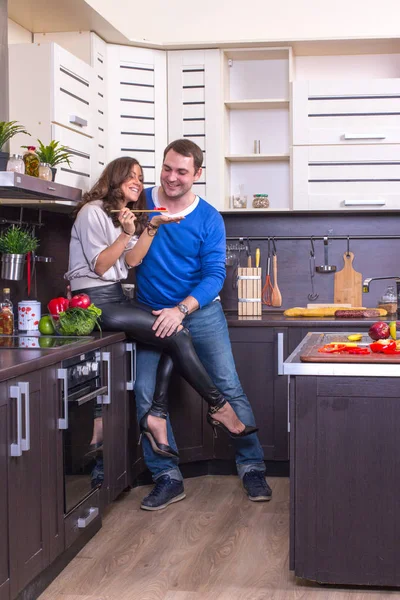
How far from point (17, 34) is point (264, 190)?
5.83 feet

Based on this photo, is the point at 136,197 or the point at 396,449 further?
the point at 136,197

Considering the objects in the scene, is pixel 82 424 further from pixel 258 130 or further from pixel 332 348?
pixel 258 130

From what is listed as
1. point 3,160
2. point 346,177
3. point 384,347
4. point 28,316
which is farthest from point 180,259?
point 384,347

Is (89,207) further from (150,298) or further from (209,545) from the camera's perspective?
(209,545)

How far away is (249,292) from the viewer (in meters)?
4.82

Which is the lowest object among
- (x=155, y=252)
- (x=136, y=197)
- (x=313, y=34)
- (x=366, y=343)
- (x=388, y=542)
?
(x=388, y=542)

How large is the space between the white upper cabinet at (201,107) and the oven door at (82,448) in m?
1.77

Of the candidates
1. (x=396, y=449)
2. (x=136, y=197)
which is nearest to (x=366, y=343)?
(x=396, y=449)

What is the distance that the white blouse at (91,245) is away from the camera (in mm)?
3682

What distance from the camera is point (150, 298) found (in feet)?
13.1

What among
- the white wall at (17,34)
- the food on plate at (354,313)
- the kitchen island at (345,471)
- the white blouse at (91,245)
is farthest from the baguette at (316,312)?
the white wall at (17,34)

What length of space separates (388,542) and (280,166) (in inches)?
116

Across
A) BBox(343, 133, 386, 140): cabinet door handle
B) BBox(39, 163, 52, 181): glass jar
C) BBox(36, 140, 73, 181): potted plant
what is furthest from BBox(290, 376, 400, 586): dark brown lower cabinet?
BBox(343, 133, 386, 140): cabinet door handle

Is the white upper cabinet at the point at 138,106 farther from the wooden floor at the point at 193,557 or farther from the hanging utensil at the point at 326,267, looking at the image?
the wooden floor at the point at 193,557
